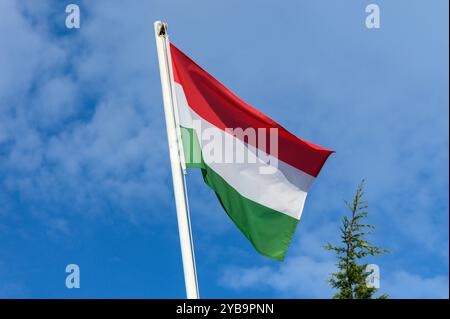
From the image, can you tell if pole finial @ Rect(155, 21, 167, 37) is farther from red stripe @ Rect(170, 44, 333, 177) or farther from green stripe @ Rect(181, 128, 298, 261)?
green stripe @ Rect(181, 128, 298, 261)

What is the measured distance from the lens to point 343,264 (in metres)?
24.8

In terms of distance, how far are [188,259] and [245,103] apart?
3.83 meters

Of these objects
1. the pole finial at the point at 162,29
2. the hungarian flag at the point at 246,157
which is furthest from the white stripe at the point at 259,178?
the pole finial at the point at 162,29

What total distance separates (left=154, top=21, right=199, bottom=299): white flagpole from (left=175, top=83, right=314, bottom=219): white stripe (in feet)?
1.68

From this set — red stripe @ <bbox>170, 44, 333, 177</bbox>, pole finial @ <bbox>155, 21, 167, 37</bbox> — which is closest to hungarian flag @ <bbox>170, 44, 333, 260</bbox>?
red stripe @ <bbox>170, 44, 333, 177</bbox>

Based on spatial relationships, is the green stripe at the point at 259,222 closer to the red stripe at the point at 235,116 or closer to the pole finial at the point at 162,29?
the red stripe at the point at 235,116

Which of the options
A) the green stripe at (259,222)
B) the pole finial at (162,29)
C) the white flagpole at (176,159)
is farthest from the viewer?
the green stripe at (259,222)

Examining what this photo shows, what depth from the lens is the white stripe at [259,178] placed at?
1157cm

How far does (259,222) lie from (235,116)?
2.24 meters

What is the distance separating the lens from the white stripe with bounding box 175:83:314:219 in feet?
38.0

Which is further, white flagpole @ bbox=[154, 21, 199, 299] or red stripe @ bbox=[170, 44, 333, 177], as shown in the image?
red stripe @ bbox=[170, 44, 333, 177]

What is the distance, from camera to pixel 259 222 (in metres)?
11.6
